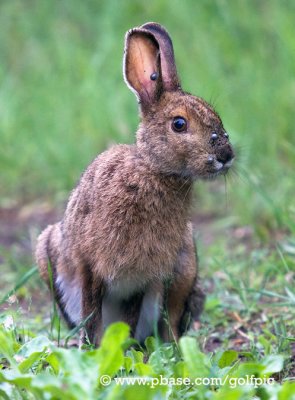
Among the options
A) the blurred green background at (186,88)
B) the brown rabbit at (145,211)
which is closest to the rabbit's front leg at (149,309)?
the brown rabbit at (145,211)

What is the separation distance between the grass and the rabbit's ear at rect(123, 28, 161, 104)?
105 centimetres

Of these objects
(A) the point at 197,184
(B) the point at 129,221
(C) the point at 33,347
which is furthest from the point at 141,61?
(A) the point at 197,184

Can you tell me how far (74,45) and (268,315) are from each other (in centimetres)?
531

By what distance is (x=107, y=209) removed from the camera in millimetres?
4637

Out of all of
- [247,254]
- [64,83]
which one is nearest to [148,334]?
[247,254]

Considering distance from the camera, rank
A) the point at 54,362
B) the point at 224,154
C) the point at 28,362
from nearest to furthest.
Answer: the point at 28,362 → the point at 54,362 → the point at 224,154

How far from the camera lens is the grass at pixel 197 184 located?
12.3 feet

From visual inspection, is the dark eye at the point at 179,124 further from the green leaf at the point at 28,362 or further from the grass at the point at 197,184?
the green leaf at the point at 28,362

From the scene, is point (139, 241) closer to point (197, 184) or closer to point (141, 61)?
point (141, 61)

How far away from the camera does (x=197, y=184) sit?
25.2 ft

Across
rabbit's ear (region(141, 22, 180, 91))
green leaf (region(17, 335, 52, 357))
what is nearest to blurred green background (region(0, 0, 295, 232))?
rabbit's ear (region(141, 22, 180, 91))

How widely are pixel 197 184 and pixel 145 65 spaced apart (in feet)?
9.17

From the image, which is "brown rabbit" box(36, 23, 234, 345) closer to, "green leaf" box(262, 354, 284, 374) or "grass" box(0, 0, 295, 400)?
"grass" box(0, 0, 295, 400)

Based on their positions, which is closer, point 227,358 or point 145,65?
point 227,358
